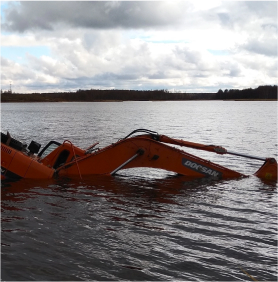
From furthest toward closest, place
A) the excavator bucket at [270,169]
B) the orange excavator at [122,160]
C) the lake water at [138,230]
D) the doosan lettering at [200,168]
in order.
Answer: the excavator bucket at [270,169]
the doosan lettering at [200,168]
the orange excavator at [122,160]
the lake water at [138,230]

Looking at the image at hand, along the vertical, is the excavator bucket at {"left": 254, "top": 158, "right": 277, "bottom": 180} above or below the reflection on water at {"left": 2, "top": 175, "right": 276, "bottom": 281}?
above

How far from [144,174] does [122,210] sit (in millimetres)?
4783

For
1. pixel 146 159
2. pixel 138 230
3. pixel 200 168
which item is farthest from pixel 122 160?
pixel 138 230

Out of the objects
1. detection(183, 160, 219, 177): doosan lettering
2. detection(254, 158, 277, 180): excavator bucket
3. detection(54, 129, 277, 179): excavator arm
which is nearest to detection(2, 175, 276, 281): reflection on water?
detection(54, 129, 277, 179): excavator arm

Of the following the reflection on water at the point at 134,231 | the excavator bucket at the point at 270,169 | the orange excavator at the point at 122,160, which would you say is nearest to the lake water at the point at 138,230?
the reflection on water at the point at 134,231

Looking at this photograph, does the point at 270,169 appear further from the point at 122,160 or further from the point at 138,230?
the point at 138,230

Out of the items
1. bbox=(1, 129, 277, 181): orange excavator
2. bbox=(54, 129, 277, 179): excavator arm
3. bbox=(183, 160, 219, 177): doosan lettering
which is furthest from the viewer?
bbox=(183, 160, 219, 177): doosan lettering

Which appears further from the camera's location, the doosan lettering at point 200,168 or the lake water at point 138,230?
the doosan lettering at point 200,168

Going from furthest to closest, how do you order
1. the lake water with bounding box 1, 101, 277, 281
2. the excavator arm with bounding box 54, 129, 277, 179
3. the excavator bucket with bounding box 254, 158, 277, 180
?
the excavator bucket with bounding box 254, 158, 277, 180 → the excavator arm with bounding box 54, 129, 277, 179 → the lake water with bounding box 1, 101, 277, 281

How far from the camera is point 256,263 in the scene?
609 centimetres

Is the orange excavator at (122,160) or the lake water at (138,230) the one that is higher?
the orange excavator at (122,160)

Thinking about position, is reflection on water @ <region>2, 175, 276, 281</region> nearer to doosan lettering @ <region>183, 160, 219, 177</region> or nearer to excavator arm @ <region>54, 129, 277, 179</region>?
excavator arm @ <region>54, 129, 277, 179</region>

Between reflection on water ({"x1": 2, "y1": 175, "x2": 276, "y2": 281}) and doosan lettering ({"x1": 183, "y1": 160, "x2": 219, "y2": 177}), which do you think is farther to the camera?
doosan lettering ({"x1": 183, "y1": 160, "x2": 219, "y2": 177})

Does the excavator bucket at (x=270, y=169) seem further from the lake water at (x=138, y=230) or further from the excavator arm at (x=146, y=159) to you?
the lake water at (x=138, y=230)
